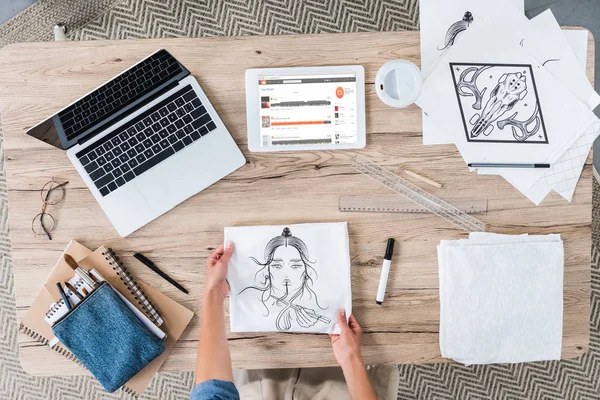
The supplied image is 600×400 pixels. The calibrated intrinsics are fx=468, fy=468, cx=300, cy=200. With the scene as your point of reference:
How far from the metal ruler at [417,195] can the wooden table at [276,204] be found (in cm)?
2

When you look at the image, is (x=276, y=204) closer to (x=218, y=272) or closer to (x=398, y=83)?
(x=218, y=272)

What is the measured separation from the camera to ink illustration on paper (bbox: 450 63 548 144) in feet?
3.13

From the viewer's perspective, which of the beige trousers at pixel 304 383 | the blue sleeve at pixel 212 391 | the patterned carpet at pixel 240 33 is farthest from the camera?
the patterned carpet at pixel 240 33

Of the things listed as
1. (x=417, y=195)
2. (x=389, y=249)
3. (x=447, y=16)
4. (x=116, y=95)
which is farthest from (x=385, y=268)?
(x=116, y=95)

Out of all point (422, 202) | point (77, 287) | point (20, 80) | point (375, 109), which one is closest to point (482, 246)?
point (422, 202)

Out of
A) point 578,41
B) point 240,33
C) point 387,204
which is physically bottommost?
point 387,204

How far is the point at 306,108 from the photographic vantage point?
0.94 meters

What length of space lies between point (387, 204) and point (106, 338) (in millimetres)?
627

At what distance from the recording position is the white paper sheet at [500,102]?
952 millimetres

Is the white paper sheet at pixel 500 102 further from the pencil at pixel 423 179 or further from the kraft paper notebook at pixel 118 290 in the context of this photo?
the kraft paper notebook at pixel 118 290

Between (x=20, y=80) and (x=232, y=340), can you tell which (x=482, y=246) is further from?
(x=20, y=80)

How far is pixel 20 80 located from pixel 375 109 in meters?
0.72

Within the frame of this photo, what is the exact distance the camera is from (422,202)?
0.97 metres

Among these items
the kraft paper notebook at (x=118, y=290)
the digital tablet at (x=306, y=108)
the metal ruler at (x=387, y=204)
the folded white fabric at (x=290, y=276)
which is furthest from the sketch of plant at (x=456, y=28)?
the kraft paper notebook at (x=118, y=290)
